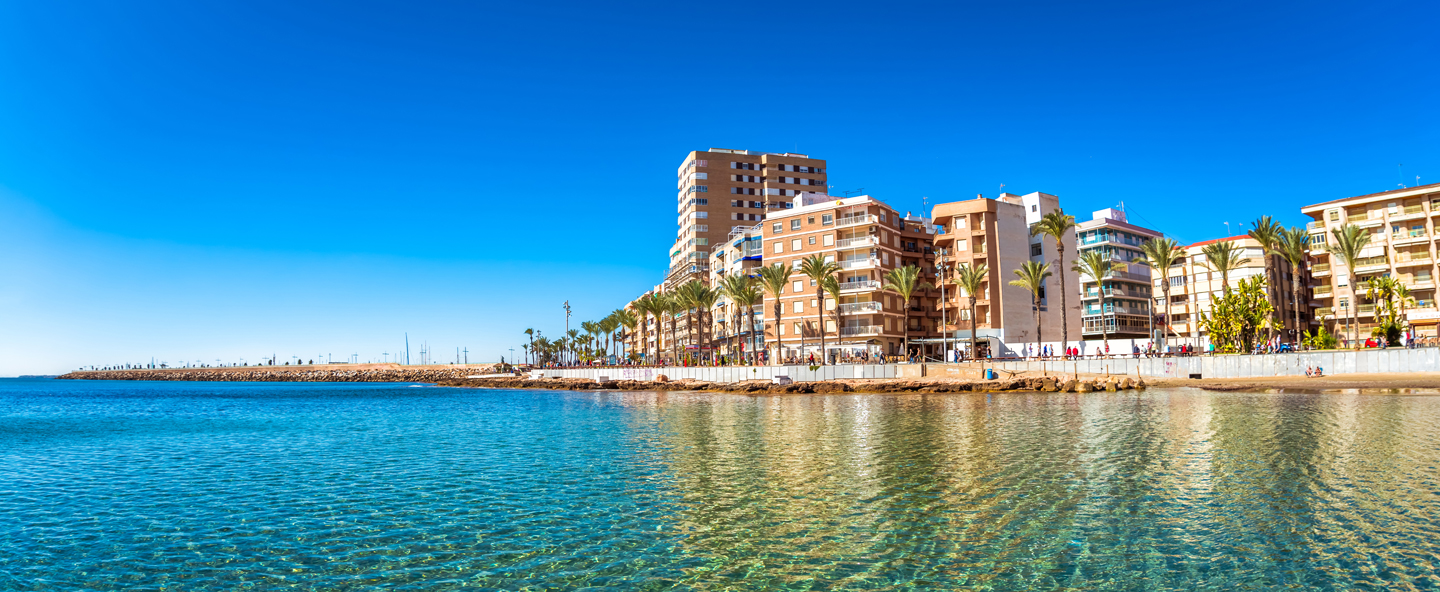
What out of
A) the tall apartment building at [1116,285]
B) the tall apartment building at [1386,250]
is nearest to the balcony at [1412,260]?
the tall apartment building at [1386,250]

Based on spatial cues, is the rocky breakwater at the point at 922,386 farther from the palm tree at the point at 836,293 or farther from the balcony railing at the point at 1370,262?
the balcony railing at the point at 1370,262

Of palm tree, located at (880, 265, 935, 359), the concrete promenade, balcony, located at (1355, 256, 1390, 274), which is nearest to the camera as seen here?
the concrete promenade

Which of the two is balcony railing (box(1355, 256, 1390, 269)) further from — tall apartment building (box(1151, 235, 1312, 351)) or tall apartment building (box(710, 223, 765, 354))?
tall apartment building (box(710, 223, 765, 354))

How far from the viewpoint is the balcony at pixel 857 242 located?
303 feet

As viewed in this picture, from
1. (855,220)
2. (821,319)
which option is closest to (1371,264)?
(855,220)

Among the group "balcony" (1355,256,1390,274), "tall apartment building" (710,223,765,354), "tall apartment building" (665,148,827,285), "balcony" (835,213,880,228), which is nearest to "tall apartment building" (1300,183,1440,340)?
"balcony" (1355,256,1390,274)

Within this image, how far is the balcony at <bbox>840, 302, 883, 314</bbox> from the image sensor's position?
9075 centimetres

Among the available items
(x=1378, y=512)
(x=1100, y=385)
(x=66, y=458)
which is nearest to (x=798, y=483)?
(x=1378, y=512)

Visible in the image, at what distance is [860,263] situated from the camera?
92625mm

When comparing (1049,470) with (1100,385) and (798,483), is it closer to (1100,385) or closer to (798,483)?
(798,483)

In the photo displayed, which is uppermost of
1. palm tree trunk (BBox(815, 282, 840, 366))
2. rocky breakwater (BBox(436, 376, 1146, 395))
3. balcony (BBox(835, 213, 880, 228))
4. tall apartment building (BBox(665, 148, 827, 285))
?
tall apartment building (BBox(665, 148, 827, 285))

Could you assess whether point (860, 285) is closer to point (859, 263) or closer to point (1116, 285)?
point (859, 263)

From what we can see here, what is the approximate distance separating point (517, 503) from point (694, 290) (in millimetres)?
84822

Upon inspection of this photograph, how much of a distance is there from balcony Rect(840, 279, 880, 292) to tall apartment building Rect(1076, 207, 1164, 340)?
30.1 metres
